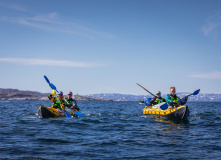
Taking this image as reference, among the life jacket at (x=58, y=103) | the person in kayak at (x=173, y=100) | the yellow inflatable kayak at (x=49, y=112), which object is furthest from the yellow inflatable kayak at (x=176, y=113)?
the life jacket at (x=58, y=103)

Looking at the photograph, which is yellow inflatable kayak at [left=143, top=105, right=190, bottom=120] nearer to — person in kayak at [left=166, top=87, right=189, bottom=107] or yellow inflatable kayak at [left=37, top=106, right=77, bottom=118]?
person in kayak at [left=166, top=87, right=189, bottom=107]

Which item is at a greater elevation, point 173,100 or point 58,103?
point 173,100

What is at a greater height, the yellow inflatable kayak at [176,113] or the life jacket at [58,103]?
the life jacket at [58,103]

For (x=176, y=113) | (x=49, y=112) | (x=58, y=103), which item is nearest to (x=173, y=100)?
(x=176, y=113)

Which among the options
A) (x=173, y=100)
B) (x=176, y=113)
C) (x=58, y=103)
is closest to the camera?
(x=176, y=113)

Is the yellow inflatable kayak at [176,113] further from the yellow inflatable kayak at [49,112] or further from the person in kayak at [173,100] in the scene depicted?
the yellow inflatable kayak at [49,112]

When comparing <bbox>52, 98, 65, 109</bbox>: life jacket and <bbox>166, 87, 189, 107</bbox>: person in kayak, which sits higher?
<bbox>166, 87, 189, 107</bbox>: person in kayak

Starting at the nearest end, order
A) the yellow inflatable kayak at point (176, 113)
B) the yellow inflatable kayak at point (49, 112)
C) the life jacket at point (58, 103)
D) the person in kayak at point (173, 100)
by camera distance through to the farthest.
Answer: the yellow inflatable kayak at point (176, 113)
the person in kayak at point (173, 100)
the yellow inflatable kayak at point (49, 112)
the life jacket at point (58, 103)

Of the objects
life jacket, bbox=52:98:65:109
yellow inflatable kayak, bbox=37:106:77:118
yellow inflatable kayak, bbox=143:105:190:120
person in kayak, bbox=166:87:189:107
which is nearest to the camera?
yellow inflatable kayak, bbox=143:105:190:120

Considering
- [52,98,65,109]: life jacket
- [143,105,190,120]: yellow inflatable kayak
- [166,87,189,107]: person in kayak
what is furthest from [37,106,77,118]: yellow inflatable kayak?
[166,87,189,107]: person in kayak

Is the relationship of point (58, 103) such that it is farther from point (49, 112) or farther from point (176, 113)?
point (176, 113)

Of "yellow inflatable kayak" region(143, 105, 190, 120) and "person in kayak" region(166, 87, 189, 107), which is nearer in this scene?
"yellow inflatable kayak" region(143, 105, 190, 120)

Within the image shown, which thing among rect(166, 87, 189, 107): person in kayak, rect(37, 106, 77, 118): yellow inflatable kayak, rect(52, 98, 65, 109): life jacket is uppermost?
rect(166, 87, 189, 107): person in kayak

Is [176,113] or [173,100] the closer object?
[176,113]
